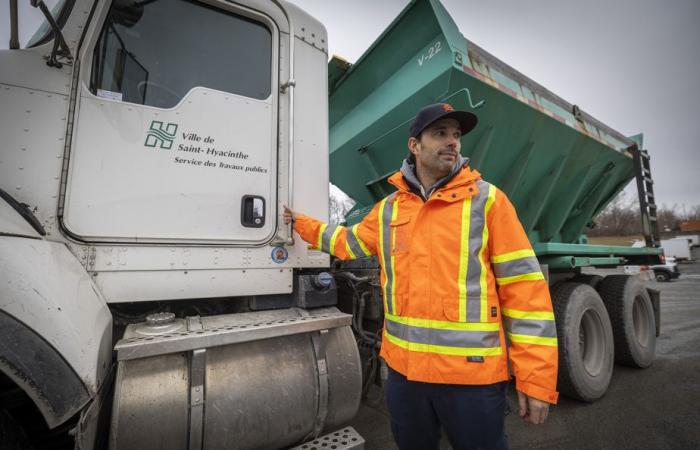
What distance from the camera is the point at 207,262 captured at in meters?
1.61

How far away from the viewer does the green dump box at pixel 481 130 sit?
8.22 feet

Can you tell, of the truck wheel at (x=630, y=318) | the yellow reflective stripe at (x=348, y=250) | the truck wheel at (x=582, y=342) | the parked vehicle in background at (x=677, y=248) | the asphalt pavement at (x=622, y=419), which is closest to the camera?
the yellow reflective stripe at (x=348, y=250)

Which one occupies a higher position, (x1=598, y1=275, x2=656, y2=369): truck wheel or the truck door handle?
the truck door handle

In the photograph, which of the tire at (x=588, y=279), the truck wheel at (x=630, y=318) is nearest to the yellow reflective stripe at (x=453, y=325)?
the tire at (x=588, y=279)

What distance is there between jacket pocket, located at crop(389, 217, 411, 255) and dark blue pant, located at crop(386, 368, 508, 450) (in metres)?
0.59

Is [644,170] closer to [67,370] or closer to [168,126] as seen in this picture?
[168,126]

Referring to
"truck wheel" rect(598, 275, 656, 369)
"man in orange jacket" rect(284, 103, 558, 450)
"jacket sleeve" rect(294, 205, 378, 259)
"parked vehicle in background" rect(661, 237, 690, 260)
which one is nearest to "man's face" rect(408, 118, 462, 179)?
"man in orange jacket" rect(284, 103, 558, 450)

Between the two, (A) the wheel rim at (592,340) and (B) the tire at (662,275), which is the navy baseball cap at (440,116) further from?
(B) the tire at (662,275)

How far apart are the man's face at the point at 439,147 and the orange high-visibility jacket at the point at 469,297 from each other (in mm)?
101

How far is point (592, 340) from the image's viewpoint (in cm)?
320

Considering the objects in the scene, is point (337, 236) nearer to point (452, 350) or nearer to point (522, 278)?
point (452, 350)

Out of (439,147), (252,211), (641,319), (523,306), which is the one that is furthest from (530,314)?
(641,319)

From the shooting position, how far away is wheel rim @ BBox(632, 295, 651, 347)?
3840 mm

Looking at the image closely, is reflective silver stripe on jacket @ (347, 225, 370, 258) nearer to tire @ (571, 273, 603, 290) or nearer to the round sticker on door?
the round sticker on door
